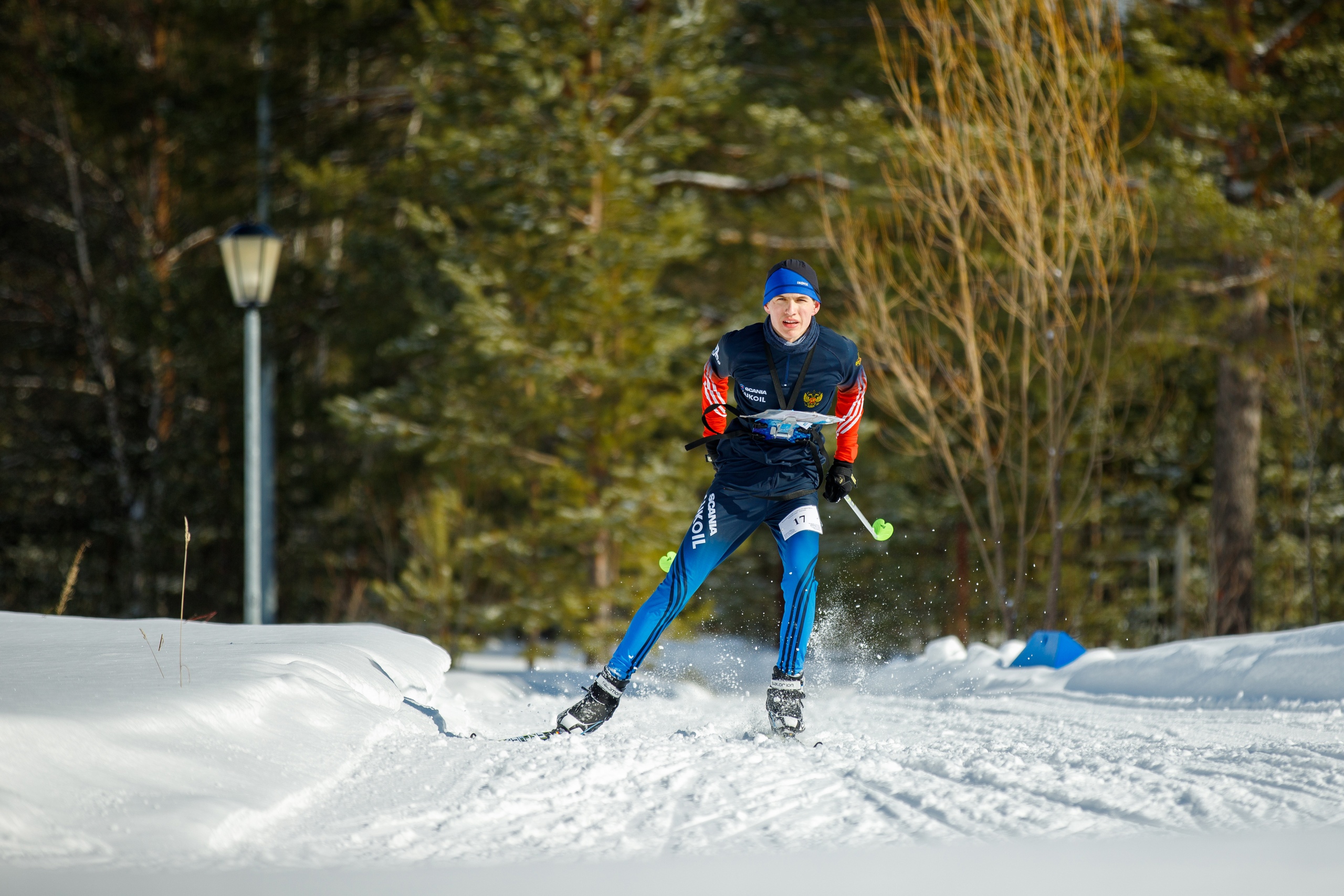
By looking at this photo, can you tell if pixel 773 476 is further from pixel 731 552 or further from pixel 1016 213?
pixel 1016 213

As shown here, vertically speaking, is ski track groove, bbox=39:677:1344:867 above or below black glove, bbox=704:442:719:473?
below

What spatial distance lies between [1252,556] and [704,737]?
1096 centimetres

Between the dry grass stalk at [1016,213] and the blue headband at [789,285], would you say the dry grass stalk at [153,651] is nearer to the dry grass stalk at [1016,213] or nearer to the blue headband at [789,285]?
the blue headband at [789,285]

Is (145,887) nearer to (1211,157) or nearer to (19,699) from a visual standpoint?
(19,699)

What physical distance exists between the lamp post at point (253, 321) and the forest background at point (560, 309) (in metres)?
4.21

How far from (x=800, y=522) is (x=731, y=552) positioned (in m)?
0.29

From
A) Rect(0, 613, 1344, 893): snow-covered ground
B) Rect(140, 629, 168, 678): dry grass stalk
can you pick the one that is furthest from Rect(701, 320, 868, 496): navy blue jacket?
Rect(140, 629, 168, 678): dry grass stalk

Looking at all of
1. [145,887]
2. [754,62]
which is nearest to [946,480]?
[754,62]

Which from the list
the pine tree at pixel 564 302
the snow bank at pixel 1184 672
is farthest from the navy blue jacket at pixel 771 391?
the pine tree at pixel 564 302

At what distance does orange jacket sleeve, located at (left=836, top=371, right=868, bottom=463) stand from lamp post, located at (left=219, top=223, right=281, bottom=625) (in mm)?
4639

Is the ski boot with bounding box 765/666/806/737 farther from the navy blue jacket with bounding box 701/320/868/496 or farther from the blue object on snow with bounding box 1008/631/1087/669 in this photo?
the blue object on snow with bounding box 1008/631/1087/669

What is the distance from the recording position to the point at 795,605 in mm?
4508

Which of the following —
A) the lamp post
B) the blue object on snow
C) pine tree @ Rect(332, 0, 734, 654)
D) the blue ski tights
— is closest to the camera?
the blue ski tights

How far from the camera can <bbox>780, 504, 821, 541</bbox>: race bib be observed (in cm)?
447
